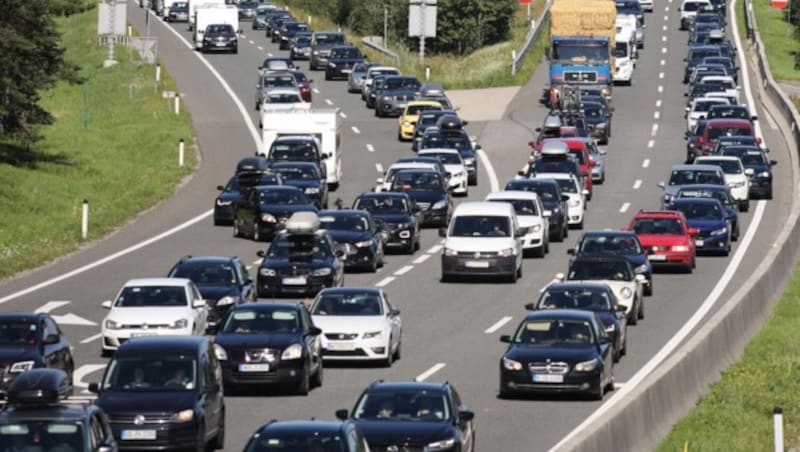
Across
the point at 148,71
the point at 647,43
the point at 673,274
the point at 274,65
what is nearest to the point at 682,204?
the point at 673,274

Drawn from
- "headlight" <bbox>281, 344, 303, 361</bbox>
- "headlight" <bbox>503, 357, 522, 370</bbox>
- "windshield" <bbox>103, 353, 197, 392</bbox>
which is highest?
"windshield" <bbox>103, 353, 197, 392</bbox>

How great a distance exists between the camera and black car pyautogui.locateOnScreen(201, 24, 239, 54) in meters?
109

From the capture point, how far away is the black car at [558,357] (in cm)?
3222

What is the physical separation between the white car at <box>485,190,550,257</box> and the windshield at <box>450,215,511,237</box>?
3.11 meters

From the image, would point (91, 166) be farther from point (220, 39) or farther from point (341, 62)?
point (220, 39)

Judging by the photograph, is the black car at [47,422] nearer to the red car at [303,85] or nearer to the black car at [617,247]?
the black car at [617,247]

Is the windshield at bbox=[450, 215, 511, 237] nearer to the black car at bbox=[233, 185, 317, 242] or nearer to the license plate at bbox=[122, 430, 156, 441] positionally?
the black car at bbox=[233, 185, 317, 242]

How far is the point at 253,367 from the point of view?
32.3m

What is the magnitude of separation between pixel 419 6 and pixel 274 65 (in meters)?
10.7

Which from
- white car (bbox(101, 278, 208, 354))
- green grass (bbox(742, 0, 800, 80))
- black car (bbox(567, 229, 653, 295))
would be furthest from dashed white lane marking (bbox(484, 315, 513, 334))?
green grass (bbox(742, 0, 800, 80))

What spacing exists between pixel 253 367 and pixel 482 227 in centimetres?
1650

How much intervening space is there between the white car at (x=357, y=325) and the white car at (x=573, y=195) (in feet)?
69.2

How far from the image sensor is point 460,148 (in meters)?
67.8

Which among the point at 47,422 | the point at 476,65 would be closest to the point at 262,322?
the point at 47,422
